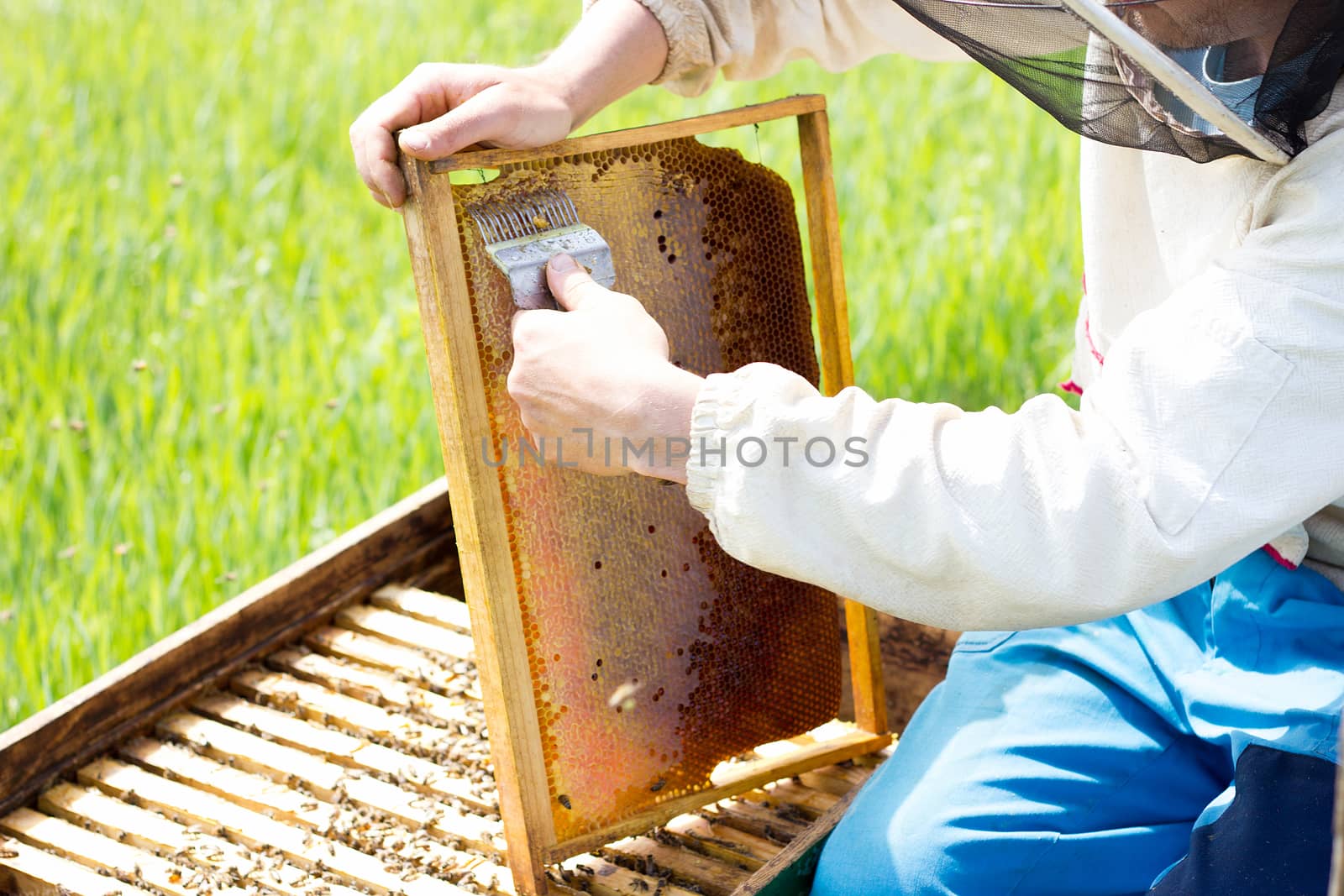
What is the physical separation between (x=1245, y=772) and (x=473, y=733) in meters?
1.07

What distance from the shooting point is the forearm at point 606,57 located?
169 centimetres

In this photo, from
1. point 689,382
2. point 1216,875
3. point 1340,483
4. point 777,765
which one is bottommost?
point 777,765

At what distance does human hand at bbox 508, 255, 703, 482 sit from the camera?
1.31m

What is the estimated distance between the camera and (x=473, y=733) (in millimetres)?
2020

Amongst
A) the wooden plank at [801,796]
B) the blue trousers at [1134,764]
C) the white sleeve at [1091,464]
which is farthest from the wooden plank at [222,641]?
the white sleeve at [1091,464]

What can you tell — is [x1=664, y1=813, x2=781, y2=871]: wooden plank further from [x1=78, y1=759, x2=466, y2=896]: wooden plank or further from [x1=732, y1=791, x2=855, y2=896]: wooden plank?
[x1=78, y1=759, x2=466, y2=896]: wooden plank

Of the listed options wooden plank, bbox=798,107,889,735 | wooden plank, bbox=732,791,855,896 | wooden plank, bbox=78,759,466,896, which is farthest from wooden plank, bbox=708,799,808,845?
wooden plank, bbox=78,759,466,896

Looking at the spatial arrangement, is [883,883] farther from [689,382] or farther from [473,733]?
[473,733]

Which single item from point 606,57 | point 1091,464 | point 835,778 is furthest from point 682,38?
point 835,778

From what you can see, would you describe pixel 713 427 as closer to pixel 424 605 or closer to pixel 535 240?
pixel 535 240

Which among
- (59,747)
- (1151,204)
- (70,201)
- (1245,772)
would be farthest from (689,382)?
(70,201)

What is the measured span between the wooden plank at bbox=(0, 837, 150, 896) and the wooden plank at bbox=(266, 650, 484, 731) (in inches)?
18.1

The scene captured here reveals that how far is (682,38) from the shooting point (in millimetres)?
1770

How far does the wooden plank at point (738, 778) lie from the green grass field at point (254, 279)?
2.68ft
